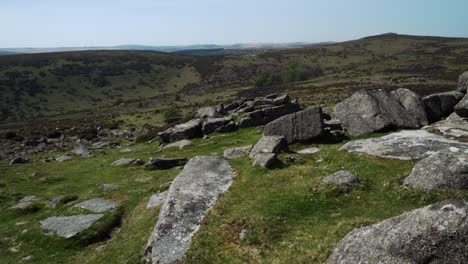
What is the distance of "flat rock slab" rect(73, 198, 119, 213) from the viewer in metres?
32.4

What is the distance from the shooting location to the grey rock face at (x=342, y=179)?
84.1 feet

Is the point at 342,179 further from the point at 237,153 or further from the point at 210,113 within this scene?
the point at 210,113

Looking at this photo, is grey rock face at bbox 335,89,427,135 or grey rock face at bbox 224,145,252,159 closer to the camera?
grey rock face at bbox 224,145,252,159

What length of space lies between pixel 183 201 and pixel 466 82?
36301 millimetres

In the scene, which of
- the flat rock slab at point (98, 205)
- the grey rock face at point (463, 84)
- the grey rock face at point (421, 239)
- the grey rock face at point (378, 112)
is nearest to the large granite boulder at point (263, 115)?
the grey rock face at point (378, 112)

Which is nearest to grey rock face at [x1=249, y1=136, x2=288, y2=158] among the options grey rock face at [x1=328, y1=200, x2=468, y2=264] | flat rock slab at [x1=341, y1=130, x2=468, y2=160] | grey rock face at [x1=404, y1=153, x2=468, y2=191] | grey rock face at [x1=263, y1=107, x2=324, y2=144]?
grey rock face at [x1=263, y1=107, x2=324, y2=144]

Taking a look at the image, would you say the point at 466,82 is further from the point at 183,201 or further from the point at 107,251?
the point at 107,251

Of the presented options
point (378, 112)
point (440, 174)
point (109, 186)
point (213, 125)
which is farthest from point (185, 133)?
point (440, 174)

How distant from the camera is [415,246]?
1407cm

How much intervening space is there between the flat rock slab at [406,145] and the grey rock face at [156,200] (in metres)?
15.3

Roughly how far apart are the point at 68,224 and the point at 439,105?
37415mm

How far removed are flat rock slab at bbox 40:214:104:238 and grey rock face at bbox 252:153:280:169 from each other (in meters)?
12.6

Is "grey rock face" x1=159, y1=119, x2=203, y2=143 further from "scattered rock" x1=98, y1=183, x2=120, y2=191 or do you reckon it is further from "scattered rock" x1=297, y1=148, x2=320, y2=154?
"scattered rock" x1=297, y1=148, x2=320, y2=154

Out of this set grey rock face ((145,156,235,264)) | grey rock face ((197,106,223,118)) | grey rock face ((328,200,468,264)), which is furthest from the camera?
Result: grey rock face ((197,106,223,118))
